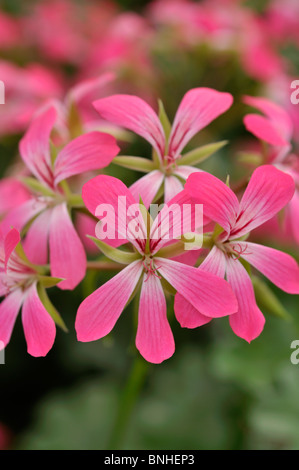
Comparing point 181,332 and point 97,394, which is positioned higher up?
point 181,332

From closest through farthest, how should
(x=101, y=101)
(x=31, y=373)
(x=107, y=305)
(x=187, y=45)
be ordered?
(x=107, y=305)
(x=101, y=101)
(x=31, y=373)
(x=187, y=45)

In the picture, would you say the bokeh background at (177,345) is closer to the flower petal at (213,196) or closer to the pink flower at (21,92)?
the pink flower at (21,92)

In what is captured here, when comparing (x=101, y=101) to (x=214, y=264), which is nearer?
(x=214, y=264)

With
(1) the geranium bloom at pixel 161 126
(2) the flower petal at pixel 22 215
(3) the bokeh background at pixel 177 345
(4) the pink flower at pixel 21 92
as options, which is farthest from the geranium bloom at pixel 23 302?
(4) the pink flower at pixel 21 92

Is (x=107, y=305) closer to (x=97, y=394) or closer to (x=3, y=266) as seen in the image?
(x=3, y=266)

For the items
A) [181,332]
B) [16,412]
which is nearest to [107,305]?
[181,332]

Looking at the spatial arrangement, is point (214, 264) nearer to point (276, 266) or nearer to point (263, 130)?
point (276, 266)

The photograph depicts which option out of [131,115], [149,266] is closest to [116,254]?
[149,266]
